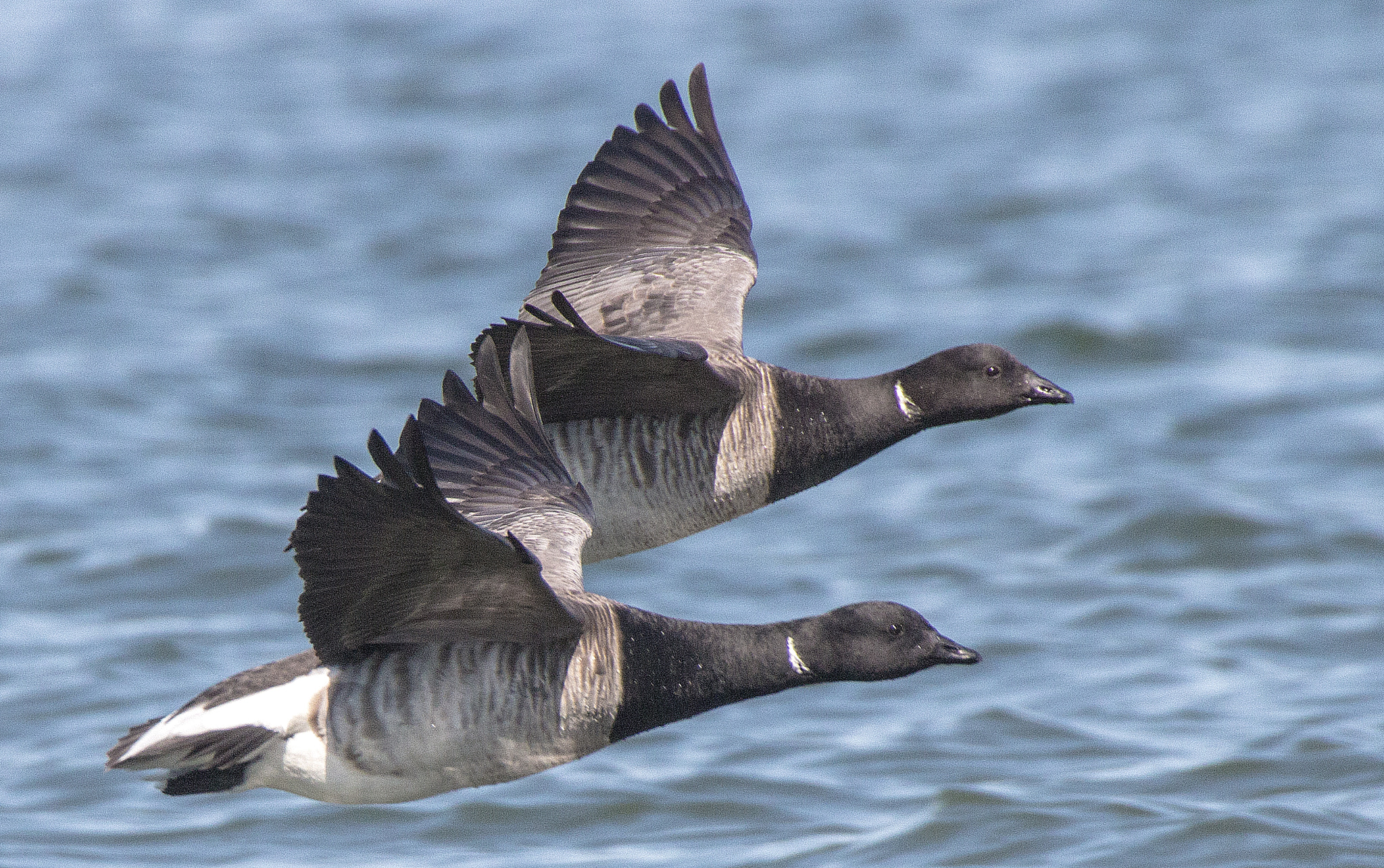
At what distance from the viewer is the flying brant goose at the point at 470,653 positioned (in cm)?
644

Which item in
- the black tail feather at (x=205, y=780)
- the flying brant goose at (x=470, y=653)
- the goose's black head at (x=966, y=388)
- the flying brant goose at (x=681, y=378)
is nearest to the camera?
the flying brant goose at (x=470, y=653)

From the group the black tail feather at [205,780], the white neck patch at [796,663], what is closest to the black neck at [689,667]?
the white neck patch at [796,663]

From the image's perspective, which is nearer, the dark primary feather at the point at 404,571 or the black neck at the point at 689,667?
the dark primary feather at the point at 404,571

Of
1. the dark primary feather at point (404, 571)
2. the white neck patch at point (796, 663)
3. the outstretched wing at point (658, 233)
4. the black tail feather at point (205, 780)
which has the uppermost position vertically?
the outstretched wing at point (658, 233)

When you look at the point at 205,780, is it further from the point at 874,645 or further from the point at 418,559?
the point at 874,645

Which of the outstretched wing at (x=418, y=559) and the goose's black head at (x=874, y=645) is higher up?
the outstretched wing at (x=418, y=559)

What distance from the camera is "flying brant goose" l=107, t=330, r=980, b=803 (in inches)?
253

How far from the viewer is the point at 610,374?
307 inches

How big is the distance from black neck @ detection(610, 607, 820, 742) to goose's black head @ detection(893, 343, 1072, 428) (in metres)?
1.45

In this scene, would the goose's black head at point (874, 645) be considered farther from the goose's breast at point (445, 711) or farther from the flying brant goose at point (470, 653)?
the goose's breast at point (445, 711)

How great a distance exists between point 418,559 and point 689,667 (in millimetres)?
1329

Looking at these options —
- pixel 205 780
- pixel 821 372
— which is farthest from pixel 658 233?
pixel 821 372

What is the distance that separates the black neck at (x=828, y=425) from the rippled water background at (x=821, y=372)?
1943mm

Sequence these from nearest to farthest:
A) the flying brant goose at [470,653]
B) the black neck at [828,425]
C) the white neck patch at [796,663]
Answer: the flying brant goose at [470,653] < the white neck patch at [796,663] < the black neck at [828,425]
